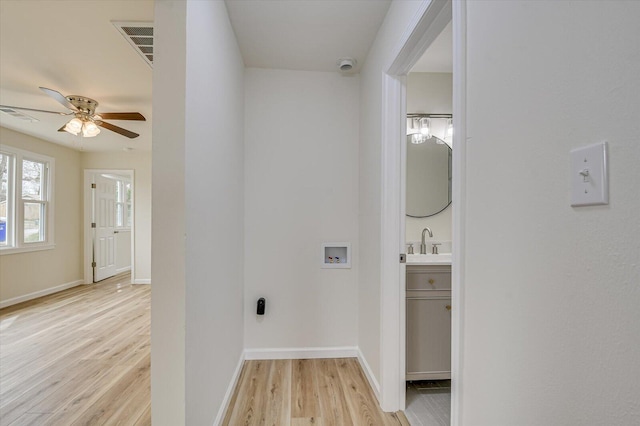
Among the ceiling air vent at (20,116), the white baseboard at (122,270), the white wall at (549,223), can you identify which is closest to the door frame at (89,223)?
the white baseboard at (122,270)

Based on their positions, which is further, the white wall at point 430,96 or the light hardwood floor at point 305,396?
the white wall at point 430,96

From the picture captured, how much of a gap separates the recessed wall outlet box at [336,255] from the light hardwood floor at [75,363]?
159 centimetres

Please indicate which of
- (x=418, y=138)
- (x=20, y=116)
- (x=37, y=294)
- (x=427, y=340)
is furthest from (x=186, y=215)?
(x=37, y=294)

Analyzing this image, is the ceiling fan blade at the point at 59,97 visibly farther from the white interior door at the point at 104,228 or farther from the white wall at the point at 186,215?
the white interior door at the point at 104,228

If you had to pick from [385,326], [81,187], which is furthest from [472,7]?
[81,187]

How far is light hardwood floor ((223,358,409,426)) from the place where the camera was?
174 cm

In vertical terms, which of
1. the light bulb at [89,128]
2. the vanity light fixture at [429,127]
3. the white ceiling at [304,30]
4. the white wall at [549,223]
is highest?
the white ceiling at [304,30]

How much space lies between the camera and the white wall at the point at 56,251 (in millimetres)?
4016

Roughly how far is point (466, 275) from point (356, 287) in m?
1.68

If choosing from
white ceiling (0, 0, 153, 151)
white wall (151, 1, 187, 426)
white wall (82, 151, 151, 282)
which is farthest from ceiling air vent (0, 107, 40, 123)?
white wall (151, 1, 187, 426)

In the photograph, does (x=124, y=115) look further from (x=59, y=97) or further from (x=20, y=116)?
(x=20, y=116)

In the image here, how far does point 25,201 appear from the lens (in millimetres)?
4242

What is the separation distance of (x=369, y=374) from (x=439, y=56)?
2.48 meters

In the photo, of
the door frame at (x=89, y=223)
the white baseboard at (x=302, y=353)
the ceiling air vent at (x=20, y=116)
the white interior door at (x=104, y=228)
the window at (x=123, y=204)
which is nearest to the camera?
the white baseboard at (x=302, y=353)
